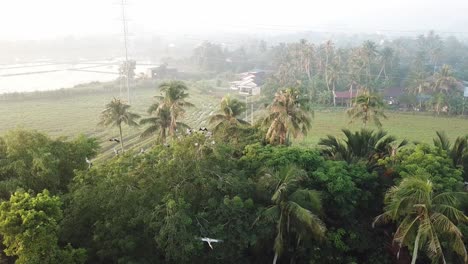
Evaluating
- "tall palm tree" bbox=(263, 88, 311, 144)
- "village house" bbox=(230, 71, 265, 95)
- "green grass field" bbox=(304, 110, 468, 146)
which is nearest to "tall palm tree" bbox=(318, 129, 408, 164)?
"tall palm tree" bbox=(263, 88, 311, 144)

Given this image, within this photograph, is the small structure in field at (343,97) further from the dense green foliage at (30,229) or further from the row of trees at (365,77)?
the dense green foliage at (30,229)

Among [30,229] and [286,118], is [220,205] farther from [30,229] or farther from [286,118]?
[286,118]

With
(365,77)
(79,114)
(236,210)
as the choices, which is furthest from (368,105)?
(365,77)

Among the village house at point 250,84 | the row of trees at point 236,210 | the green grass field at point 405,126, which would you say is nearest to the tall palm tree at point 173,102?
the row of trees at point 236,210

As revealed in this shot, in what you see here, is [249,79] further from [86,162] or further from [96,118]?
[86,162]

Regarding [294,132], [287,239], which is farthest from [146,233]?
[294,132]

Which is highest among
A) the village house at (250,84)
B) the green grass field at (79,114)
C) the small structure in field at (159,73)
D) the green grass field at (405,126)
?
the small structure in field at (159,73)
